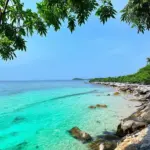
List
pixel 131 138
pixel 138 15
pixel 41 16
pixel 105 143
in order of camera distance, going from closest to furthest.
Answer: pixel 41 16, pixel 131 138, pixel 105 143, pixel 138 15

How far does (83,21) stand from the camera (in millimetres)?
4758

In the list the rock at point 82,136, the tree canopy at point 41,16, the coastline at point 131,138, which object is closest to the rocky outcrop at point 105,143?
the coastline at point 131,138

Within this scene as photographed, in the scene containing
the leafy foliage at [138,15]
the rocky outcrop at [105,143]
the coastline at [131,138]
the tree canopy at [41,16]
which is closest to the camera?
the tree canopy at [41,16]

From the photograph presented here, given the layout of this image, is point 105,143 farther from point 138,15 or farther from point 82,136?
point 138,15

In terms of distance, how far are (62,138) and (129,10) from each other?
1990 centimetres

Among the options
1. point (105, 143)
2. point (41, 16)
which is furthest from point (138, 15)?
point (41, 16)

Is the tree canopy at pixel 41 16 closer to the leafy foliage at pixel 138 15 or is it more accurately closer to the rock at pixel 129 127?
the rock at pixel 129 127

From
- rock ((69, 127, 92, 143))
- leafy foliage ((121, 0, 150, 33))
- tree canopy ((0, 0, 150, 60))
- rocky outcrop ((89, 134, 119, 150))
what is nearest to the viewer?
tree canopy ((0, 0, 150, 60))

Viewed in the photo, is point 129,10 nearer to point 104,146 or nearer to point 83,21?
point 104,146

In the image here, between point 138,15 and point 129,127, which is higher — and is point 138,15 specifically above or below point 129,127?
above

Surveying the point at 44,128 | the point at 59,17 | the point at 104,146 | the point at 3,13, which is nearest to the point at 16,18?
the point at 3,13

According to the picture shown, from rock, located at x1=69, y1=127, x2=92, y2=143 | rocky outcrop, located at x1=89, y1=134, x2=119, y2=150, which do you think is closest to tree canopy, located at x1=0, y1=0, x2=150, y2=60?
rocky outcrop, located at x1=89, y1=134, x2=119, y2=150

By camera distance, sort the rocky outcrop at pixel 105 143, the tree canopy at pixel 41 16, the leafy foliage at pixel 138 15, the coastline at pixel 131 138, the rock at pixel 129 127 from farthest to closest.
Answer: the leafy foliage at pixel 138 15 < the rock at pixel 129 127 < the rocky outcrop at pixel 105 143 < the coastline at pixel 131 138 < the tree canopy at pixel 41 16

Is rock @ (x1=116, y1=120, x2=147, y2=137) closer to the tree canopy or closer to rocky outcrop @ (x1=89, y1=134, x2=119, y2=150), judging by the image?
rocky outcrop @ (x1=89, y1=134, x2=119, y2=150)
